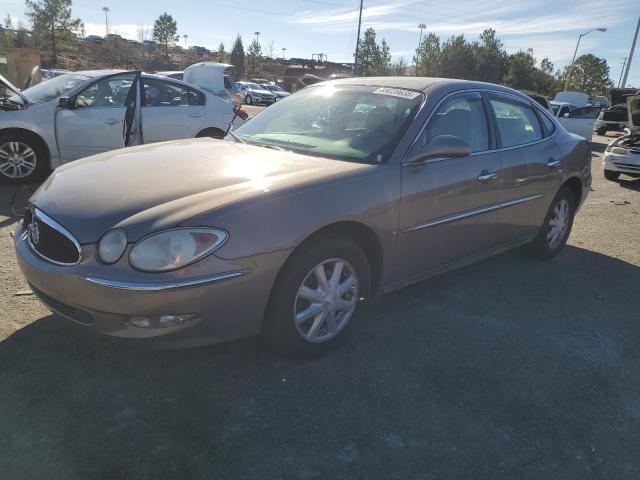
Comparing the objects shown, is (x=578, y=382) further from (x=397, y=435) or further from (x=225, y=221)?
(x=225, y=221)

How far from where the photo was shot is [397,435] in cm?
238

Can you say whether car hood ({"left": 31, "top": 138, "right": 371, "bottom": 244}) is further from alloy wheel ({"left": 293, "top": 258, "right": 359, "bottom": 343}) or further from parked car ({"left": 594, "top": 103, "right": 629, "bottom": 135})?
parked car ({"left": 594, "top": 103, "right": 629, "bottom": 135})

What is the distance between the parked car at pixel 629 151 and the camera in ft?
32.2

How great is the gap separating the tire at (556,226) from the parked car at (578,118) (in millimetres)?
12518

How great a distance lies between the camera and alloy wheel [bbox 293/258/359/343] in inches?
111

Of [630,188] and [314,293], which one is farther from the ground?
[314,293]

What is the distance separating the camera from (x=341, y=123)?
3543mm

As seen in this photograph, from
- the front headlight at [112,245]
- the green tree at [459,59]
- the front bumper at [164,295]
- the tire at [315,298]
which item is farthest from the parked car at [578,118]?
the green tree at [459,59]

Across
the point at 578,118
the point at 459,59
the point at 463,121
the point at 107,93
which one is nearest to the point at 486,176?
the point at 463,121

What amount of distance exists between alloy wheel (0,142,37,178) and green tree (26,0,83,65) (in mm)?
50420

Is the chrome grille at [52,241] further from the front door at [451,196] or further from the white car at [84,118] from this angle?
the white car at [84,118]

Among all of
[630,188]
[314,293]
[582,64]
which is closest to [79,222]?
[314,293]

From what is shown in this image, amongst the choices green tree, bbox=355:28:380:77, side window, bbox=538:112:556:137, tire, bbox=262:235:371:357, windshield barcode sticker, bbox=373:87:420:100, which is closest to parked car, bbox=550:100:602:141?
side window, bbox=538:112:556:137

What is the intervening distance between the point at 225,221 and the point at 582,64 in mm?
67667
